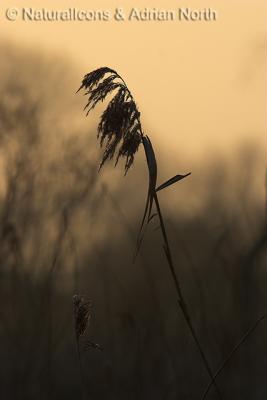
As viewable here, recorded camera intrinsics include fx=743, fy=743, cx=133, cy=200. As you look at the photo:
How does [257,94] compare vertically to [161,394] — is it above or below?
above

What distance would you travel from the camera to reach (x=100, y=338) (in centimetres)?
180

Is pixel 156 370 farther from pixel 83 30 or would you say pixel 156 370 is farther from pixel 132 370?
pixel 83 30

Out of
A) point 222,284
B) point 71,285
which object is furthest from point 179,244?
point 71,285

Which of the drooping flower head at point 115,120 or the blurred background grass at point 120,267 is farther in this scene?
the blurred background grass at point 120,267

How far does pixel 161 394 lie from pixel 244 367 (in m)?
0.21

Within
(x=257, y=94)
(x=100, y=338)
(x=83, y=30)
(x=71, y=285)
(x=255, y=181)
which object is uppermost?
(x=83, y=30)
